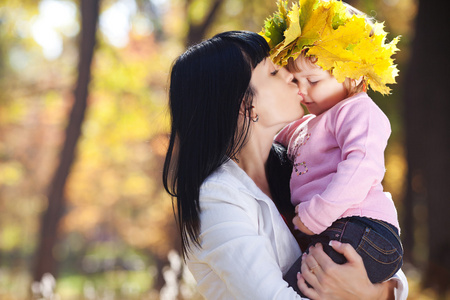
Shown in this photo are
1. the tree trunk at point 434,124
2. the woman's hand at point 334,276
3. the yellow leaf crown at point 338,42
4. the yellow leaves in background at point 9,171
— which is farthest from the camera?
the yellow leaves in background at point 9,171

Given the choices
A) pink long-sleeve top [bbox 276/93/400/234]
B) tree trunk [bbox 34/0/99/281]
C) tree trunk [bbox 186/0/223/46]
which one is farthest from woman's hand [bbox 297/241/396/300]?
tree trunk [bbox 186/0/223/46]

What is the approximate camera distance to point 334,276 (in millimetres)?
1932

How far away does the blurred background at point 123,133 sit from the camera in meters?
8.16

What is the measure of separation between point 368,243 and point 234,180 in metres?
0.55

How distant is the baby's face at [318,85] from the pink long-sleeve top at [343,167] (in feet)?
0.33

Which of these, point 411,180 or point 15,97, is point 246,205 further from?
point 15,97

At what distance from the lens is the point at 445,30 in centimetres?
827

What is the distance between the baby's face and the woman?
2.1 inches

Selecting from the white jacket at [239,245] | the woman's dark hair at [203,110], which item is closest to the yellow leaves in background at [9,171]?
the woman's dark hair at [203,110]

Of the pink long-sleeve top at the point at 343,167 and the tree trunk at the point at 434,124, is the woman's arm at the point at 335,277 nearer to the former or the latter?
the pink long-sleeve top at the point at 343,167

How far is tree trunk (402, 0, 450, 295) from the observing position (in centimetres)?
789

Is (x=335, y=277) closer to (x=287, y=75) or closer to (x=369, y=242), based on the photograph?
(x=369, y=242)

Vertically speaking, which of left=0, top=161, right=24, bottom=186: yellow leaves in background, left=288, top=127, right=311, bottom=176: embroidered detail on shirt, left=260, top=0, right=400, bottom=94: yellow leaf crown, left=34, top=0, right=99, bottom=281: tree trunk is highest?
left=260, top=0, right=400, bottom=94: yellow leaf crown

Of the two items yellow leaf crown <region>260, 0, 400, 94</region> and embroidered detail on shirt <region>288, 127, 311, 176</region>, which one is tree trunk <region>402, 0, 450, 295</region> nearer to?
embroidered detail on shirt <region>288, 127, 311, 176</region>
